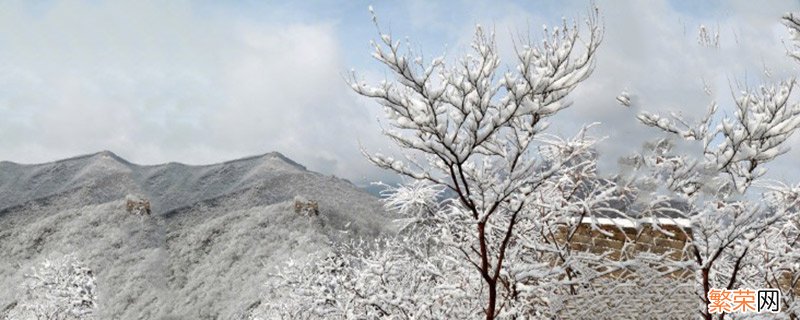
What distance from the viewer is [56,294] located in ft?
69.1

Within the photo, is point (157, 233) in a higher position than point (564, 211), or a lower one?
higher

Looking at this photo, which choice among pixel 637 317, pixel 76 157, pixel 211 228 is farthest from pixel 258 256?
pixel 637 317

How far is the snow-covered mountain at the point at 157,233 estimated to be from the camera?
22.5 meters

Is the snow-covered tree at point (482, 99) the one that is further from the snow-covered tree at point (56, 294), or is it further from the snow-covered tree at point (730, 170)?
the snow-covered tree at point (56, 294)

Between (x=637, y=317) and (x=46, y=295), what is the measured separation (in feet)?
67.7

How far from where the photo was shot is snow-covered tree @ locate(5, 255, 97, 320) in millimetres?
20591

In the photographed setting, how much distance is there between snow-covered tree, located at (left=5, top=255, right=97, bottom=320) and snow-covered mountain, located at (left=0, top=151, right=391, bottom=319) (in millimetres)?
1261

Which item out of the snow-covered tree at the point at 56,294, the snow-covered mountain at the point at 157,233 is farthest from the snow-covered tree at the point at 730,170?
the snow-covered tree at the point at 56,294

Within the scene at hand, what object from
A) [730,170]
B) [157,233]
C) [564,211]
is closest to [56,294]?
[157,233]

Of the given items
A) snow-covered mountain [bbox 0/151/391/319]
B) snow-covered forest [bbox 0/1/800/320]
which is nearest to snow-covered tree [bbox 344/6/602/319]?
snow-covered forest [bbox 0/1/800/320]

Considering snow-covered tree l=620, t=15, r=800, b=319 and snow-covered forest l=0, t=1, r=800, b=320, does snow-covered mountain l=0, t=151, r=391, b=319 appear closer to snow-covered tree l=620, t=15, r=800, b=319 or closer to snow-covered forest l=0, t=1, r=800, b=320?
snow-covered forest l=0, t=1, r=800, b=320

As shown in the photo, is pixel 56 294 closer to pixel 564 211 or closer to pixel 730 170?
pixel 564 211

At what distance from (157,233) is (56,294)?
4.63m

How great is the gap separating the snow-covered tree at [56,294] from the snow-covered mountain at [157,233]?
1261 mm
